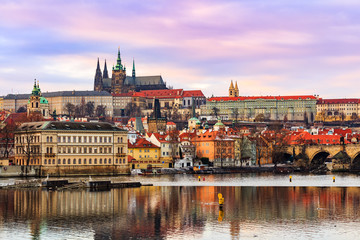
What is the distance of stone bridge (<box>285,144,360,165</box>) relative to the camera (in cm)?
9906

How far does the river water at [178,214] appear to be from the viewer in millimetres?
32688

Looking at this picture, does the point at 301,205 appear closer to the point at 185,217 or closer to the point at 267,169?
the point at 185,217

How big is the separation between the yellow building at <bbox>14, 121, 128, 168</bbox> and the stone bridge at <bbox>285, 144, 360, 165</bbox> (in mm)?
31149

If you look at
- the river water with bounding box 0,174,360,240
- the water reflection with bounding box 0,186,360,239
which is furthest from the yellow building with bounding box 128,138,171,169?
the water reflection with bounding box 0,186,360,239

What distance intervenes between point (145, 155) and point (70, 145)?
2005 cm

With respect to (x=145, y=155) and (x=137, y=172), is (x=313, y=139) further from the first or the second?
(x=137, y=172)

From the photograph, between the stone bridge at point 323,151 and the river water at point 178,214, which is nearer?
the river water at point 178,214

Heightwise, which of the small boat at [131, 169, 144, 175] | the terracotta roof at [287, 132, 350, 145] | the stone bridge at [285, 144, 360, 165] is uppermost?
the terracotta roof at [287, 132, 350, 145]

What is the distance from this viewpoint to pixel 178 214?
3944 cm

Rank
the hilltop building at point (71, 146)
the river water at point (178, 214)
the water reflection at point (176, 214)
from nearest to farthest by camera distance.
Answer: the river water at point (178, 214) → the water reflection at point (176, 214) → the hilltop building at point (71, 146)

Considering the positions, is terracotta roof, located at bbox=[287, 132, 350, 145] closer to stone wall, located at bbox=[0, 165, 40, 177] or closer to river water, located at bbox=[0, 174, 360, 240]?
stone wall, located at bbox=[0, 165, 40, 177]

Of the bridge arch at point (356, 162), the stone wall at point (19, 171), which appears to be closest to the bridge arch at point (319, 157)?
the bridge arch at point (356, 162)

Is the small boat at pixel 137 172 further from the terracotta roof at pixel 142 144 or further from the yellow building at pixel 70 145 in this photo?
the terracotta roof at pixel 142 144

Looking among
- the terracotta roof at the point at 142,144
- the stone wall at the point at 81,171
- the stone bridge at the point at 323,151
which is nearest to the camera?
the stone wall at the point at 81,171
